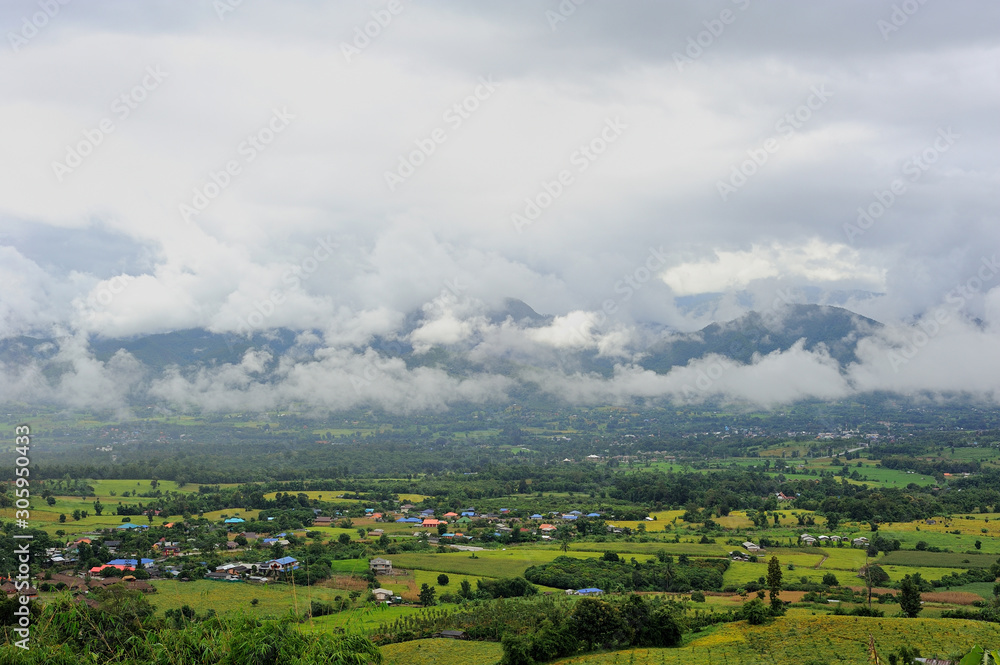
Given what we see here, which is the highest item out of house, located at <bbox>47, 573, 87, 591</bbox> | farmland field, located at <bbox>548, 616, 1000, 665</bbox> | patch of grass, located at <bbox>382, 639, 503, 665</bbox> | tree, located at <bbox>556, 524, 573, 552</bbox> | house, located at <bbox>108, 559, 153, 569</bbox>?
house, located at <bbox>47, 573, 87, 591</bbox>

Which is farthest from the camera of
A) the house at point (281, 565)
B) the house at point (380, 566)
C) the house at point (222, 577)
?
the house at point (380, 566)

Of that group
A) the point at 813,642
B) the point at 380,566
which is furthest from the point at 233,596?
the point at 813,642

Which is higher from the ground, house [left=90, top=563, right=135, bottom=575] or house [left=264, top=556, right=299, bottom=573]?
house [left=90, top=563, right=135, bottom=575]

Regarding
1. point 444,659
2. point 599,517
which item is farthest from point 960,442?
point 444,659

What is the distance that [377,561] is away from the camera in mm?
42125

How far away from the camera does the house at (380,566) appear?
133ft

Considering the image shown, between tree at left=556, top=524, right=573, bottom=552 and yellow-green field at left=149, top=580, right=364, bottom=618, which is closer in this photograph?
yellow-green field at left=149, top=580, right=364, bottom=618

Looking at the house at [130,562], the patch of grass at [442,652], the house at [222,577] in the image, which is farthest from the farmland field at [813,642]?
the house at [130,562]

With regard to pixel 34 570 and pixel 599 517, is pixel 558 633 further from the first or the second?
pixel 599 517

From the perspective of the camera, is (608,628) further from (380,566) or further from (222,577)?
(222,577)

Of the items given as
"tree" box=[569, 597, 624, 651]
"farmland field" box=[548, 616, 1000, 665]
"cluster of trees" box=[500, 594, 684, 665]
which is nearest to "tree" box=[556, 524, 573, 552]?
"cluster of trees" box=[500, 594, 684, 665]

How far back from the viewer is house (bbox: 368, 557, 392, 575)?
1601 inches

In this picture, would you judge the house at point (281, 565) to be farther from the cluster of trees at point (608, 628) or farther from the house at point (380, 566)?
the cluster of trees at point (608, 628)

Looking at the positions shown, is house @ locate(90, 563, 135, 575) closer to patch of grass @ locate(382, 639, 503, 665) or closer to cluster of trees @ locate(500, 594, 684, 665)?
patch of grass @ locate(382, 639, 503, 665)
